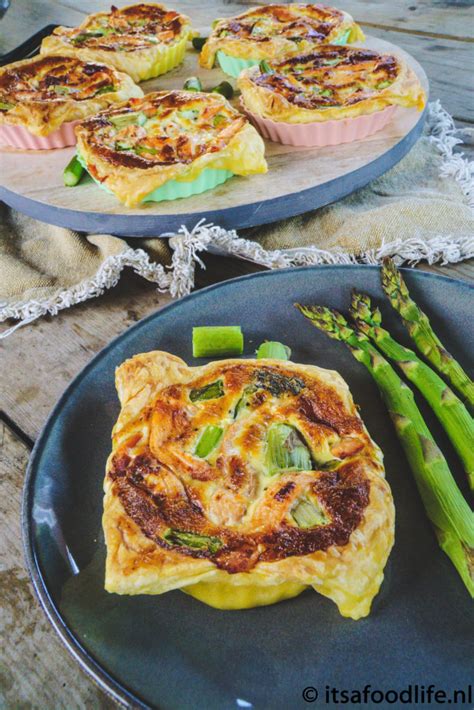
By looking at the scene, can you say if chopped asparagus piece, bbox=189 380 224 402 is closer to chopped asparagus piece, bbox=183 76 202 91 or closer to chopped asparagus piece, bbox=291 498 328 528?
chopped asparagus piece, bbox=291 498 328 528

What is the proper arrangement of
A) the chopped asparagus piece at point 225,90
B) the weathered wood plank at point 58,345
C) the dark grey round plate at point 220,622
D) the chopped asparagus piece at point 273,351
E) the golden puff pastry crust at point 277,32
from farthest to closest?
1. the golden puff pastry crust at point 277,32
2. the chopped asparagus piece at point 225,90
3. the weathered wood plank at point 58,345
4. the chopped asparagus piece at point 273,351
5. the dark grey round plate at point 220,622

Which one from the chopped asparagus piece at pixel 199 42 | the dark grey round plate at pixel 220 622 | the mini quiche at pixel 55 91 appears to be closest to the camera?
the dark grey round plate at pixel 220 622

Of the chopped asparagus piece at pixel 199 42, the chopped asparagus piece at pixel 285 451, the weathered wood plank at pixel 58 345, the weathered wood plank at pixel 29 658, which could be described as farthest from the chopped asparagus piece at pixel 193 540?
the chopped asparagus piece at pixel 199 42

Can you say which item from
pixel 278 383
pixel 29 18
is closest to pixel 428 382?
pixel 278 383

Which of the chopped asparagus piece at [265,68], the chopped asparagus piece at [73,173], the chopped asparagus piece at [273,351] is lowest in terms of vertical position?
the chopped asparagus piece at [273,351]

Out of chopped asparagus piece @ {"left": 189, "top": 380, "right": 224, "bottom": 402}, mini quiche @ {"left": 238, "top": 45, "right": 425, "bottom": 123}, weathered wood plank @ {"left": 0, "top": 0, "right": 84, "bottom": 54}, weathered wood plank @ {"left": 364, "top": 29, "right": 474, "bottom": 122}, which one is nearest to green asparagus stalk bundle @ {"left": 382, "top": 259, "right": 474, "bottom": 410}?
chopped asparagus piece @ {"left": 189, "top": 380, "right": 224, "bottom": 402}

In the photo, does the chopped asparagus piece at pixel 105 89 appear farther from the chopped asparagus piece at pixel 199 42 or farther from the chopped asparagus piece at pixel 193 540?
Result: the chopped asparagus piece at pixel 193 540

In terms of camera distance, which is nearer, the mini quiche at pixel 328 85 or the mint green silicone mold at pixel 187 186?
the mint green silicone mold at pixel 187 186
